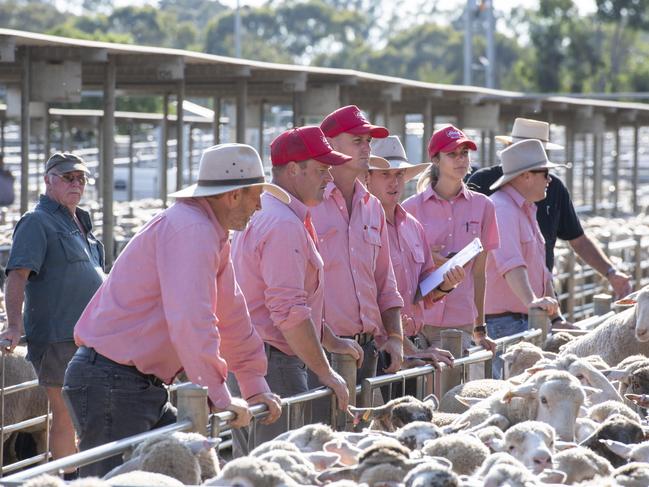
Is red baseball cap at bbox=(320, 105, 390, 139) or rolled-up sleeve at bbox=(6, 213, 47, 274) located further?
rolled-up sleeve at bbox=(6, 213, 47, 274)

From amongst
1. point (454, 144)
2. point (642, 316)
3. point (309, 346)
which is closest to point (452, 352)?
point (454, 144)

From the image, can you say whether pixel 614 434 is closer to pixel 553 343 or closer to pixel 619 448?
pixel 619 448

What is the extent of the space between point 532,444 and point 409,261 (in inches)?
94.1

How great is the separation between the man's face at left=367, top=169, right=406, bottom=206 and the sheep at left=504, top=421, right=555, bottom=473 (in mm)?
2333

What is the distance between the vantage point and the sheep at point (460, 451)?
4203mm

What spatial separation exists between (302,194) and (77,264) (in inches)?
66.8

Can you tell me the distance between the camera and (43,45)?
10531 mm

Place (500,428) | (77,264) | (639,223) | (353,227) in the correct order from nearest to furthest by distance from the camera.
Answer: (500,428) → (353,227) → (77,264) → (639,223)

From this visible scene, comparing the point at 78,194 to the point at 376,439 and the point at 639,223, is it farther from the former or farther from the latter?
the point at 639,223

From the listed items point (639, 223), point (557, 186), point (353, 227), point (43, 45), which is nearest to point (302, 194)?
point (353, 227)

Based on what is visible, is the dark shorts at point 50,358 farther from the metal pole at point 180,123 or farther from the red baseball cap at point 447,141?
the metal pole at point 180,123

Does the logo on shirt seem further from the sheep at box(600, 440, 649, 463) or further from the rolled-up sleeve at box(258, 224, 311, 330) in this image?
the sheep at box(600, 440, 649, 463)

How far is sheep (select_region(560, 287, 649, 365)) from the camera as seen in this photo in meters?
7.29

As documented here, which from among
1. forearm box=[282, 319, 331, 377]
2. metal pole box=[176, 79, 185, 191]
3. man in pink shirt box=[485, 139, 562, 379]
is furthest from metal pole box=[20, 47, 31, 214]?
forearm box=[282, 319, 331, 377]
